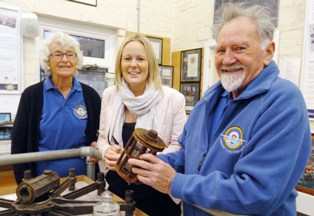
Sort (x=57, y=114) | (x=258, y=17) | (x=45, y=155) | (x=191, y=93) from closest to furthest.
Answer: (x=258, y=17), (x=45, y=155), (x=57, y=114), (x=191, y=93)

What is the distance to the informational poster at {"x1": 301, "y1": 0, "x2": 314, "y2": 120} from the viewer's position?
2.19 metres

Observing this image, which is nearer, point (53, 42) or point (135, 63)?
point (135, 63)

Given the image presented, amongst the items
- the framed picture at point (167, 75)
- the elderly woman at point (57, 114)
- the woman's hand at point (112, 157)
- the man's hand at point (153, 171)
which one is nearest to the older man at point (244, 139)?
the man's hand at point (153, 171)

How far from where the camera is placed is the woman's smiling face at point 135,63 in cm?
143

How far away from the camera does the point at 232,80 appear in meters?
0.93

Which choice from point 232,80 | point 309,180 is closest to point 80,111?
point 232,80

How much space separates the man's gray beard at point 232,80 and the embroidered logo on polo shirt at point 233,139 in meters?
0.16

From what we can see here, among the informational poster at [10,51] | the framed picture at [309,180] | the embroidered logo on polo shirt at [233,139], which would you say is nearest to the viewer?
the embroidered logo on polo shirt at [233,139]

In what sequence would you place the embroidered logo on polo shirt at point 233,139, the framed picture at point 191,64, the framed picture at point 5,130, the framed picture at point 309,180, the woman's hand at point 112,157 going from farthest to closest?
the framed picture at point 191,64, the framed picture at point 5,130, the framed picture at point 309,180, the woman's hand at point 112,157, the embroidered logo on polo shirt at point 233,139

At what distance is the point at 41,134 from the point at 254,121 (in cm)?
120

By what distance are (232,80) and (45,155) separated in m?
0.91

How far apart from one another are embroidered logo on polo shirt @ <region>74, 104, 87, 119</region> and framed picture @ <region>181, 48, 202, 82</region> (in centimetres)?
197

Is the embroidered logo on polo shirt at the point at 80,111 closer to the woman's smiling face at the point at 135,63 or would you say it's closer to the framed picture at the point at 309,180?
the woman's smiling face at the point at 135,63

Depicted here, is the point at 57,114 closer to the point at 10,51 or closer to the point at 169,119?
the point at 169,119
